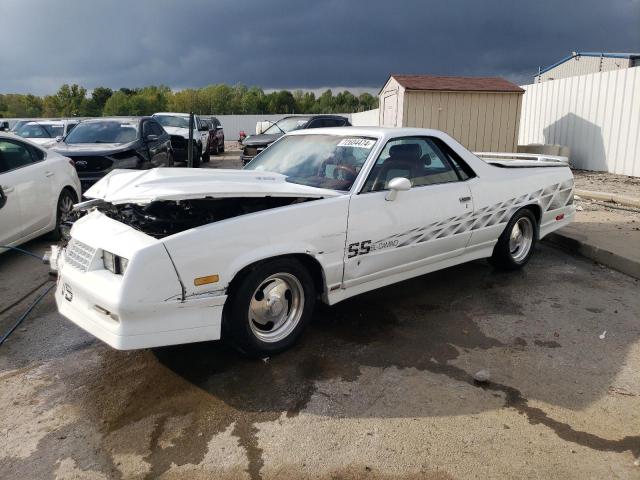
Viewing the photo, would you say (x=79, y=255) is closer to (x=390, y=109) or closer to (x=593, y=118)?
(x=390, y=109)

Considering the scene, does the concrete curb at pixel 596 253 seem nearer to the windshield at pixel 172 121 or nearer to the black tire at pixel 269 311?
the black tire at pixel 269 311

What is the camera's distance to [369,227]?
4.02 metres

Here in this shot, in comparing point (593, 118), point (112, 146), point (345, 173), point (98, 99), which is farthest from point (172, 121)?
point (98, 99)

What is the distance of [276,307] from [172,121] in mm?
15577

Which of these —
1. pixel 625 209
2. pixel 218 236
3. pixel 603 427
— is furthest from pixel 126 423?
pixel 625 209

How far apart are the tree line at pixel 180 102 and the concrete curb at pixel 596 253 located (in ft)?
197

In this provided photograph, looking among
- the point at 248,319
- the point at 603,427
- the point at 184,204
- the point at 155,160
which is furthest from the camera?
the point at 155,160

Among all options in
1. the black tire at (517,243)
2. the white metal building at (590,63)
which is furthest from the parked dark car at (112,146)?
the white metal building at (590,63)

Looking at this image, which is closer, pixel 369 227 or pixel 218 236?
pixel 218 236

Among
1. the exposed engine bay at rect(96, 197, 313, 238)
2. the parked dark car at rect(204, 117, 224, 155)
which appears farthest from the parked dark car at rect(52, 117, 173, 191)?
the parked dark car at rect(204, 117, 224, 155)

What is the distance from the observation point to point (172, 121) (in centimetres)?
1795

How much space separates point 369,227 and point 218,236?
124 cm

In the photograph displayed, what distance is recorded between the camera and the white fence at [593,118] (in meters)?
12.2

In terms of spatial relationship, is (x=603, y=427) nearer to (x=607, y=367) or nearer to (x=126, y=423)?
(x=607, y=367)
